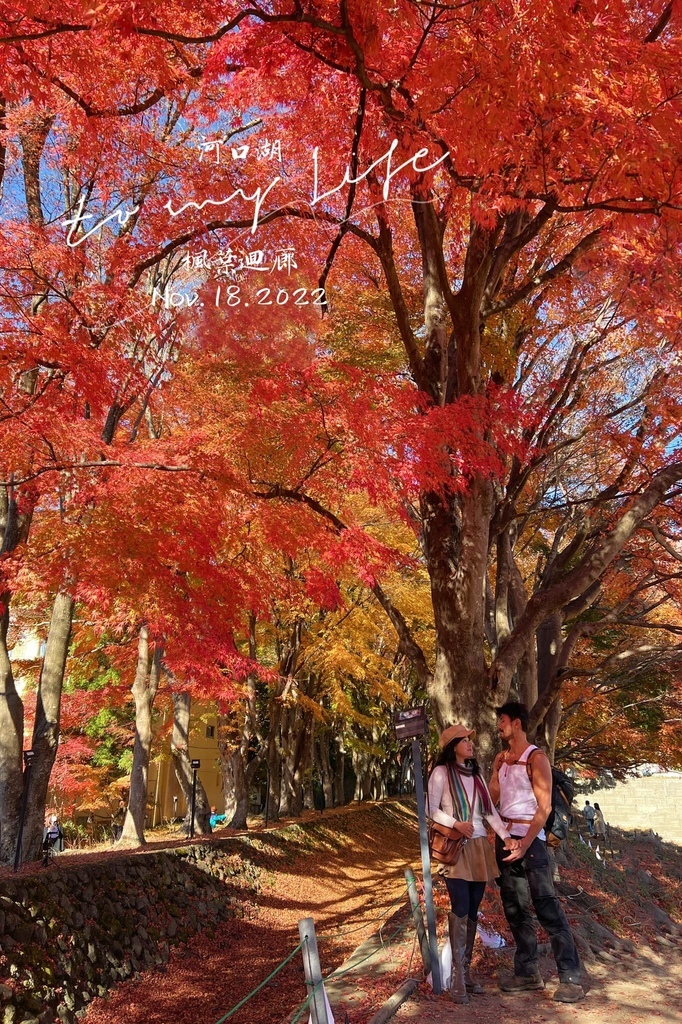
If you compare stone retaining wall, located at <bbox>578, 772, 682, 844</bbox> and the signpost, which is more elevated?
the signpost

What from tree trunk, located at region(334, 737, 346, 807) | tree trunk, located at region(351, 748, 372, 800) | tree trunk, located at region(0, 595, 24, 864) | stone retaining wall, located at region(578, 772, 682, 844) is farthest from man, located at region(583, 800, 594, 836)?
tree trunk, located at region(0, 595, 24, 864)

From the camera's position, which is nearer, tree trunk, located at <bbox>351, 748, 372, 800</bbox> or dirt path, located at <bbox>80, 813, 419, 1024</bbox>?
dirt path, located at <bbox>80, 813, 419, 1024</bbox>

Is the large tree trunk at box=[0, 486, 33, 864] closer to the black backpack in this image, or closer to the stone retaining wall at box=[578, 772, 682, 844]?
the black backpack

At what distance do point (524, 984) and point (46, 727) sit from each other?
8385 millimetres

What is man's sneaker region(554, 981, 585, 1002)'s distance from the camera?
5273 millimetres

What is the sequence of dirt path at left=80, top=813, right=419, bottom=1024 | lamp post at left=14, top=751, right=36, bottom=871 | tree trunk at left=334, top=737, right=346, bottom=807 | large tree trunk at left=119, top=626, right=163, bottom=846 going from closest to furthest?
dirt path at left=80, top=813, right=419, bottom=1024
lamp post at left=14, top=751, right=36, bottom=871
large tree trunk at left=119, top=626, right=163, bottom=846
tree trunk at left=334, top=737, right=346, bottom=807

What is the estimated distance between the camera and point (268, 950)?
1259 cm

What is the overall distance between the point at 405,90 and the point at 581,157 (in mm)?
1768

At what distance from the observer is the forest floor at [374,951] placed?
5398 mm

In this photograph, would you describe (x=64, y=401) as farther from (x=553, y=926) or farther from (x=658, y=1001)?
(x=658, y=1001)

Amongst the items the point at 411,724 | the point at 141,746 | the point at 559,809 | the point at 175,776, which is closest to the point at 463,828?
the point at 411,724

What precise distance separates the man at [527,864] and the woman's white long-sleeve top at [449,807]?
0.07 meters

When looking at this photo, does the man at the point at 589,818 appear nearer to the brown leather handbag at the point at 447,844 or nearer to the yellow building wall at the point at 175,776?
the yellow building wall at the point at 175,776

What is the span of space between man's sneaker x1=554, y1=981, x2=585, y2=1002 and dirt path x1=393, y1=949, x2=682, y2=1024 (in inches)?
2.1
